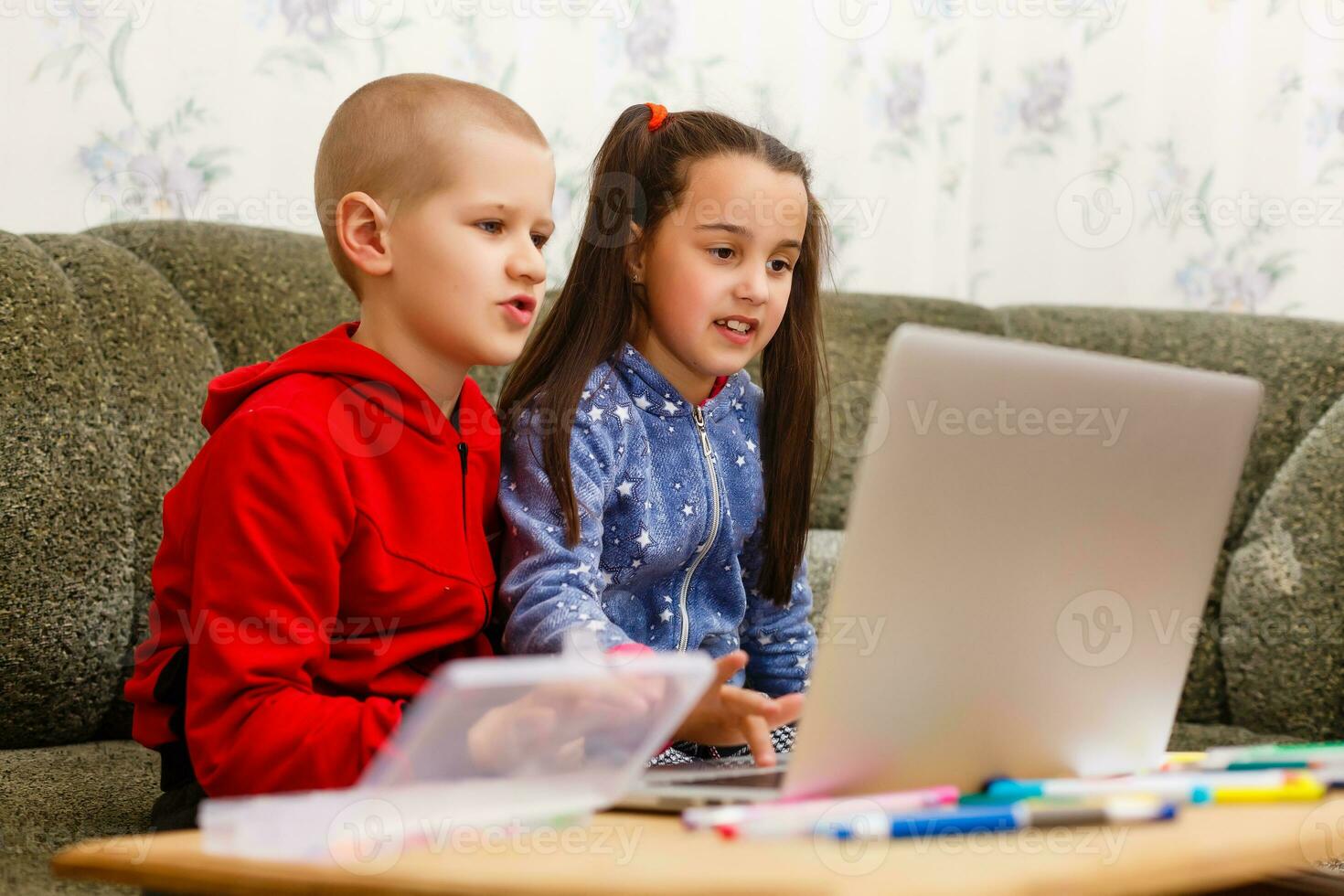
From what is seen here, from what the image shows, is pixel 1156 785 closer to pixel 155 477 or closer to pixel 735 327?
pixel 735 327

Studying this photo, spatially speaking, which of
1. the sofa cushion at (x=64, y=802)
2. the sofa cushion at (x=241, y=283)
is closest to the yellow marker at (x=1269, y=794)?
the sofa cushion at (x=64, y=802)

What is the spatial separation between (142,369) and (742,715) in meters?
0.83

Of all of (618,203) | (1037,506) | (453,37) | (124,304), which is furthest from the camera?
(453,37)

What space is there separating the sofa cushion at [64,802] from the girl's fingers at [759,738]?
450 millimetres

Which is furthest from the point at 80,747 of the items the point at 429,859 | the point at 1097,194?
the point at 1097,194

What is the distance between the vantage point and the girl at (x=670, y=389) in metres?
1.17

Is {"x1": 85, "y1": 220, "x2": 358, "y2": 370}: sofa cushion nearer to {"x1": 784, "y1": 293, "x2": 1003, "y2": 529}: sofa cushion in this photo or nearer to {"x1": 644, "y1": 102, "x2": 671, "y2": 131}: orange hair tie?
{"x1": 644, "y1": 102, "x2": 671, "y2": 131}: orange hair tie

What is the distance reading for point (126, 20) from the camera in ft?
5.57

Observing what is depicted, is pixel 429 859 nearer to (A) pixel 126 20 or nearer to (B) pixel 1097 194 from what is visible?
(A) pixel 126 20

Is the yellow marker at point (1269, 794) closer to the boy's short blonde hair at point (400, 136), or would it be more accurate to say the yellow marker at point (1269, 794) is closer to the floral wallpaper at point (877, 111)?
the boy's short blonde hair at point (400, 136)

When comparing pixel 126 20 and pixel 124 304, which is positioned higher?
pixel 126 20

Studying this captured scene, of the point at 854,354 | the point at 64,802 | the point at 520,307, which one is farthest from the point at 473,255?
the point at 854,354

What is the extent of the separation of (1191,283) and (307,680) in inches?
73.0

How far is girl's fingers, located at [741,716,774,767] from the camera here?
79cm
